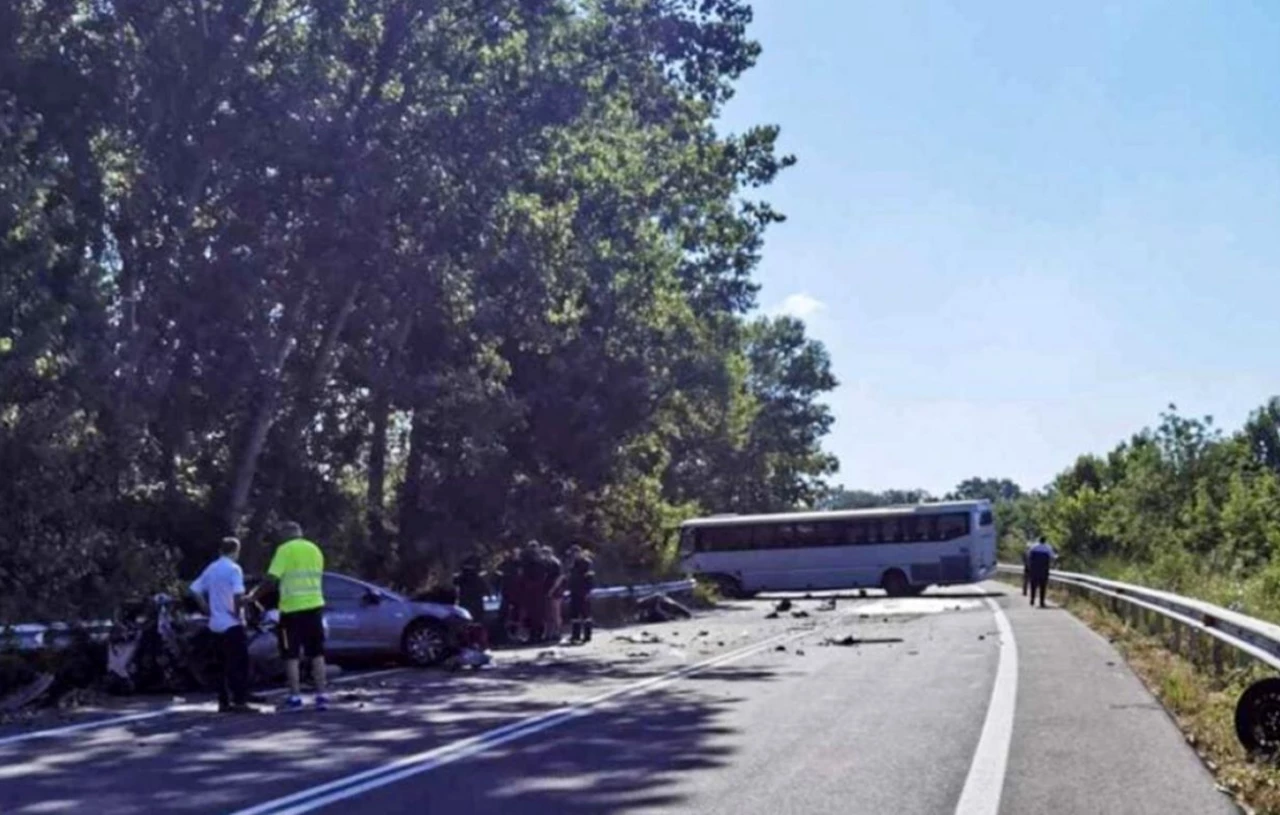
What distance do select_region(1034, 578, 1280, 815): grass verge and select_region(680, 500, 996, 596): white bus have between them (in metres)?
27.3

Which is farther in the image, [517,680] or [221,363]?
[221,363]

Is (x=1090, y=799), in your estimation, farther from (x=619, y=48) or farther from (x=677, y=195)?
(x=677, y=195)

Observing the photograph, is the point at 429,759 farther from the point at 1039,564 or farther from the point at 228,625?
the point at 1039,564

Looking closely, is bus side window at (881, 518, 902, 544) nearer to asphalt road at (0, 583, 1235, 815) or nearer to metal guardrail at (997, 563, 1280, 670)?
metal guardrail at (997, 563, 1280, 670)

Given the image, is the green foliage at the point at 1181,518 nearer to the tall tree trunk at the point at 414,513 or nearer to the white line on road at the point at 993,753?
the white line on road at the point at 993,753

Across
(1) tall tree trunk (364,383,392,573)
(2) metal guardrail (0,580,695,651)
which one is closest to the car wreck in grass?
(2) metal guardrail (0,580,695,651)

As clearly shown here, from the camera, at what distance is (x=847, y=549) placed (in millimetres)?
59031

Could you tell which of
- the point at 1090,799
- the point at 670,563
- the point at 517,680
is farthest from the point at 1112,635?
the point at 670,563

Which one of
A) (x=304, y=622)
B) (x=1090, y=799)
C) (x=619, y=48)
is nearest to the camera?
(x=1090, y=799)

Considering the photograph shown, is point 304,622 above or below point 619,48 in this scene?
below

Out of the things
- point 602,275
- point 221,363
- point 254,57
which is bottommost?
point 221,363

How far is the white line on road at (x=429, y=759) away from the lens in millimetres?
10336

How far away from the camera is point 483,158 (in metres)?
30.7

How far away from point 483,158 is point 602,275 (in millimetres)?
6522
